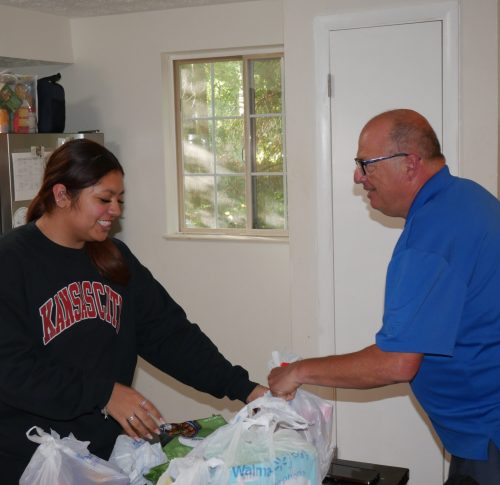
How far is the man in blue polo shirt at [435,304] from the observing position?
176 centimetres

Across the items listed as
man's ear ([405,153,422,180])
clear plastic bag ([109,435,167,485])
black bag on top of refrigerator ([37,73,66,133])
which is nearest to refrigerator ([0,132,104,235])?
black bag on top of refrigerator ([37,73,66,133])

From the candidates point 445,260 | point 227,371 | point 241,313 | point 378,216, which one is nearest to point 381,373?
point 445,260

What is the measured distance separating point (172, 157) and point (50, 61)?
3.14 ft

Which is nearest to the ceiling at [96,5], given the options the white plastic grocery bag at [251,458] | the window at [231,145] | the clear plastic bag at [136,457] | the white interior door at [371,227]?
the window at [231,145]

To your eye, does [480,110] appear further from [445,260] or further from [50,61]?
[50,61]

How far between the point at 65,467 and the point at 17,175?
261 centimetres

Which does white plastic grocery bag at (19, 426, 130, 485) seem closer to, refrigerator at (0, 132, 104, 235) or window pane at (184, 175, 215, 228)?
refrigerator at (0, 132, 104, 235)

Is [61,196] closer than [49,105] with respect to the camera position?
Yes

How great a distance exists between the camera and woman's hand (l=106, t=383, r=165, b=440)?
1.79 m

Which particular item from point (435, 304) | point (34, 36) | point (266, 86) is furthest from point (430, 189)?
point (34, 36)

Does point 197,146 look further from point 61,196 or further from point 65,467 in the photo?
point 65,467

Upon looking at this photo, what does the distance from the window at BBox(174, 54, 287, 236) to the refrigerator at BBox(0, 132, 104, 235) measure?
998mm

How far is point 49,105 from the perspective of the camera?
14.1 ft

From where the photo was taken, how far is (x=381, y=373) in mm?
1846
